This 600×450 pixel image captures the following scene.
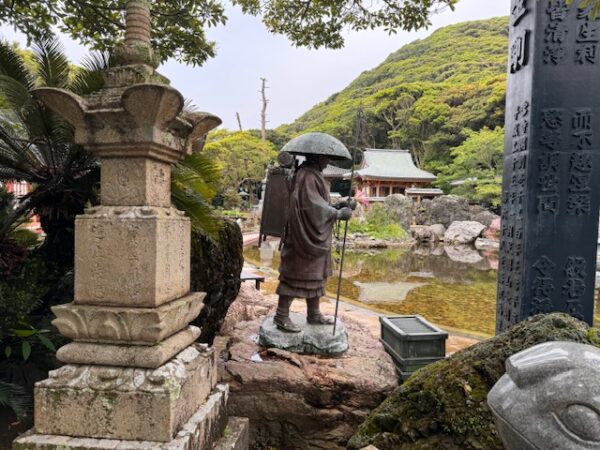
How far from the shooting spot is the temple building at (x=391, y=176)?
32.3m

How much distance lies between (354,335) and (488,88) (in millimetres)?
36163

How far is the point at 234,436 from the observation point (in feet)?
8.23

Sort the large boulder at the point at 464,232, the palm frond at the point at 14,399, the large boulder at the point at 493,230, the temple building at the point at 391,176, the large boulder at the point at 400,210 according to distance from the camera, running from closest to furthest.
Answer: the palm frond at the point at 14,399
the large boulder at the point at 464,232
the large boulder at the point at 493,230
the large boulder at the point at 400,210
the temple building at the point at 391,176

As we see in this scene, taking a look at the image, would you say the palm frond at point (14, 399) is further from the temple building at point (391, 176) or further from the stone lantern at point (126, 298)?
the temple building at point (391, 176)

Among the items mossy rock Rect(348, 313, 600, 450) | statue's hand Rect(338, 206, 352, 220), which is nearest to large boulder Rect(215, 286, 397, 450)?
mossy rock Rect(348, 313, 600, 450)

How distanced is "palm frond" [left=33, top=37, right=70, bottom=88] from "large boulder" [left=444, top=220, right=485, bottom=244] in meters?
22.8

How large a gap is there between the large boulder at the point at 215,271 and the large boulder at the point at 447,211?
77.3 feet

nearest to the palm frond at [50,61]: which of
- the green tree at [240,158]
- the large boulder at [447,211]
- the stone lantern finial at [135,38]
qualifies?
the stone lantern finial at [135,38]

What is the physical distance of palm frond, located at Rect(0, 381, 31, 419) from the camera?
2822 millimetres

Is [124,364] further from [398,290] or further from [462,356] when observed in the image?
[398,290]

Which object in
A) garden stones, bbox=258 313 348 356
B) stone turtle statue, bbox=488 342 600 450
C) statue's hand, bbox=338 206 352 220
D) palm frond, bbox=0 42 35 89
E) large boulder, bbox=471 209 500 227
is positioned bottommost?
garden stones, bbox=258 313 348 356

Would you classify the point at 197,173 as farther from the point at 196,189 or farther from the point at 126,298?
the point at 126,298

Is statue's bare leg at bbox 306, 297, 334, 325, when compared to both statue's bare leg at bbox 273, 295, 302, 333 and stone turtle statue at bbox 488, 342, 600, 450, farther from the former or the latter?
stone turtle statue at bbox 488, 342, 600, 450

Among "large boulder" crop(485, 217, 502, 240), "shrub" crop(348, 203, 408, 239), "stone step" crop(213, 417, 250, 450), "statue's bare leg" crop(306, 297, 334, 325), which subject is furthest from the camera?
"large boulder" crop(485, 217, 502, 240)
